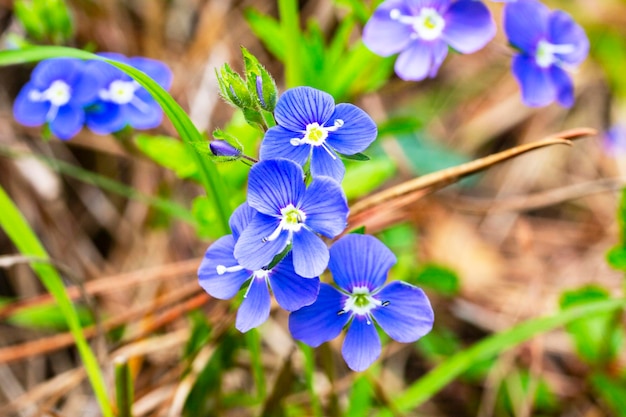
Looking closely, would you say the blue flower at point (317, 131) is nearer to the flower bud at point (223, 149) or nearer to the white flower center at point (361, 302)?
the flower bud at point (223, 149)

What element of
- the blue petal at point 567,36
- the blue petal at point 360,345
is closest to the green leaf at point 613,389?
the blue petal at point 567,36

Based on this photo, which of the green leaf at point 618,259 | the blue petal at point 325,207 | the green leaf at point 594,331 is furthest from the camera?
the green leaf at point 594,331

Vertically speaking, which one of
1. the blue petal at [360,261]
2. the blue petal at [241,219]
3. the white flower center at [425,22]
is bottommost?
the blue petal at [360,261]

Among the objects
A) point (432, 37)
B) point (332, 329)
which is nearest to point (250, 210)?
point (332, 329)

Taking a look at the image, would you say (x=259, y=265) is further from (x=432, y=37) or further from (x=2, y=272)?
(x=2, y=272)

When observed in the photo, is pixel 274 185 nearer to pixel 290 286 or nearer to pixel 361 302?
pixel 290 286

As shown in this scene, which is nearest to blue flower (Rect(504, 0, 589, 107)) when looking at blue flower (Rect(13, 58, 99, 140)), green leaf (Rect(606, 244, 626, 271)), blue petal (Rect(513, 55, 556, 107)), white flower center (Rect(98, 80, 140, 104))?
blue petal (Rect(513, 55, 556, 107))
